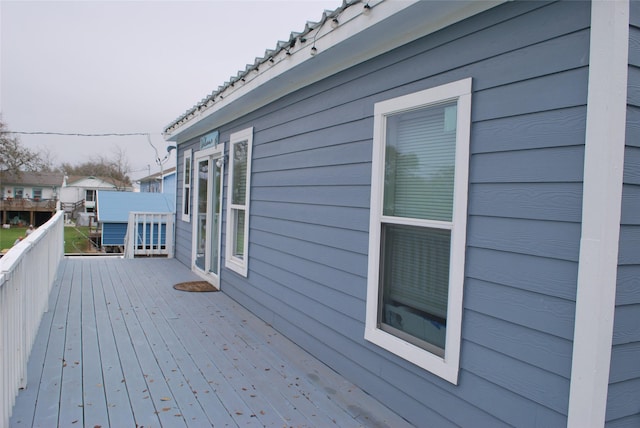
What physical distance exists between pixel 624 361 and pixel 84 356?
3464 mm

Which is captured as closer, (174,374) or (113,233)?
(174,374)

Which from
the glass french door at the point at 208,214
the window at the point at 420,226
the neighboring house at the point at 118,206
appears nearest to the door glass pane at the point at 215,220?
the glass french door at the point at 208,214

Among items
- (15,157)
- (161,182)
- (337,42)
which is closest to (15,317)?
(337,42)

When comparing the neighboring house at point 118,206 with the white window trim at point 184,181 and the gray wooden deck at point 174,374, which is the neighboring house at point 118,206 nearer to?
the white window trim at point 184,181

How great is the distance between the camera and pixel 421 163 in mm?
2289

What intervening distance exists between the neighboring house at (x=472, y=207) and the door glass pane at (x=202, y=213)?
326 cm

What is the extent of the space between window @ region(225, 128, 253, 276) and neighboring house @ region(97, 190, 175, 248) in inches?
492

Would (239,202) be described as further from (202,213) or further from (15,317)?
(15,317)

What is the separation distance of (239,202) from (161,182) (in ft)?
79.1

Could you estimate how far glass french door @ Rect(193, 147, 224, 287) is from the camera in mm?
5949

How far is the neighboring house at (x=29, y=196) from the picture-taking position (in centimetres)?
3575

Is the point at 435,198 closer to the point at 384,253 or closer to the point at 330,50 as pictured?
the point at 384,253

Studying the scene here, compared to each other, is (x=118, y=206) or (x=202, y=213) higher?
(x=202, y=213)

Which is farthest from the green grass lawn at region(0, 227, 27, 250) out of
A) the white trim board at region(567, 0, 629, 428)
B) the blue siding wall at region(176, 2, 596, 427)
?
the white trim board at region(567, 0, 629, 428)
